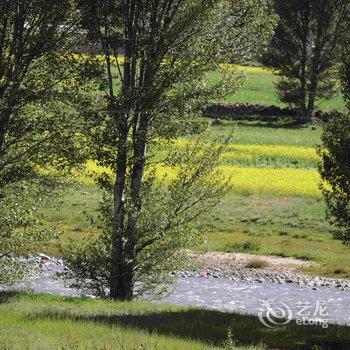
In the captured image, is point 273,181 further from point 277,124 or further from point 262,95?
point 262,95

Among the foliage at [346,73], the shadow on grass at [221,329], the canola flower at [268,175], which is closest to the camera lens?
the shadow on grass at [221,329]

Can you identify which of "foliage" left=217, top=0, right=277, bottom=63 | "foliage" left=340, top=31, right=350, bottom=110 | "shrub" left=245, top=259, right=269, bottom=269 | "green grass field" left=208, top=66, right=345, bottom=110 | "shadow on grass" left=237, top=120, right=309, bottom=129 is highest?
"green grass field" left=208, top=66, right=345, bottom=110

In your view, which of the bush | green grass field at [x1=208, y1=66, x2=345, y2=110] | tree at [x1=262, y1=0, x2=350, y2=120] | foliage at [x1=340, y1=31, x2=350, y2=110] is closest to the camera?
foliage at [x1=340, y1=31, x2=350, y2=110]

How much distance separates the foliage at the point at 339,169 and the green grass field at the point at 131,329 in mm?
2609

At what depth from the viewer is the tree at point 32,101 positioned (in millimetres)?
20297

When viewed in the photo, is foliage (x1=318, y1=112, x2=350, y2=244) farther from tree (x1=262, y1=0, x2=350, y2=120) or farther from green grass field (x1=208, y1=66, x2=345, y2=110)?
green grass field (x1=208, y1=66, x2=345, y2=110)

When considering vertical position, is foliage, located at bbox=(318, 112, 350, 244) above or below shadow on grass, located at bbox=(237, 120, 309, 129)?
below

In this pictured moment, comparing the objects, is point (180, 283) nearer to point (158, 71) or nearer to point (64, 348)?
point (158, 71)

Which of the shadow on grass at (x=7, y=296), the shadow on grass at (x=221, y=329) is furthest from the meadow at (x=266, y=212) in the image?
the shadow on grass at (x=221, y=329)

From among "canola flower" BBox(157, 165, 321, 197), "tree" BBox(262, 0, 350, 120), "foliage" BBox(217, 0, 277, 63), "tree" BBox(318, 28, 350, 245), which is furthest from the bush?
"tree" BBox(318, 28, 350, 245)

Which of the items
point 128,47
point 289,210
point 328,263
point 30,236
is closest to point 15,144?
point 30,236

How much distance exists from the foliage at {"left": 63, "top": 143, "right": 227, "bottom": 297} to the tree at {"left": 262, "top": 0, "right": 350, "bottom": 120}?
45.7 meters

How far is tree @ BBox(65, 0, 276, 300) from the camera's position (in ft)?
70.5

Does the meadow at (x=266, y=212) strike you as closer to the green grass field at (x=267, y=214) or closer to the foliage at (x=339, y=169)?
the green grass field at (x=267, y=214)
